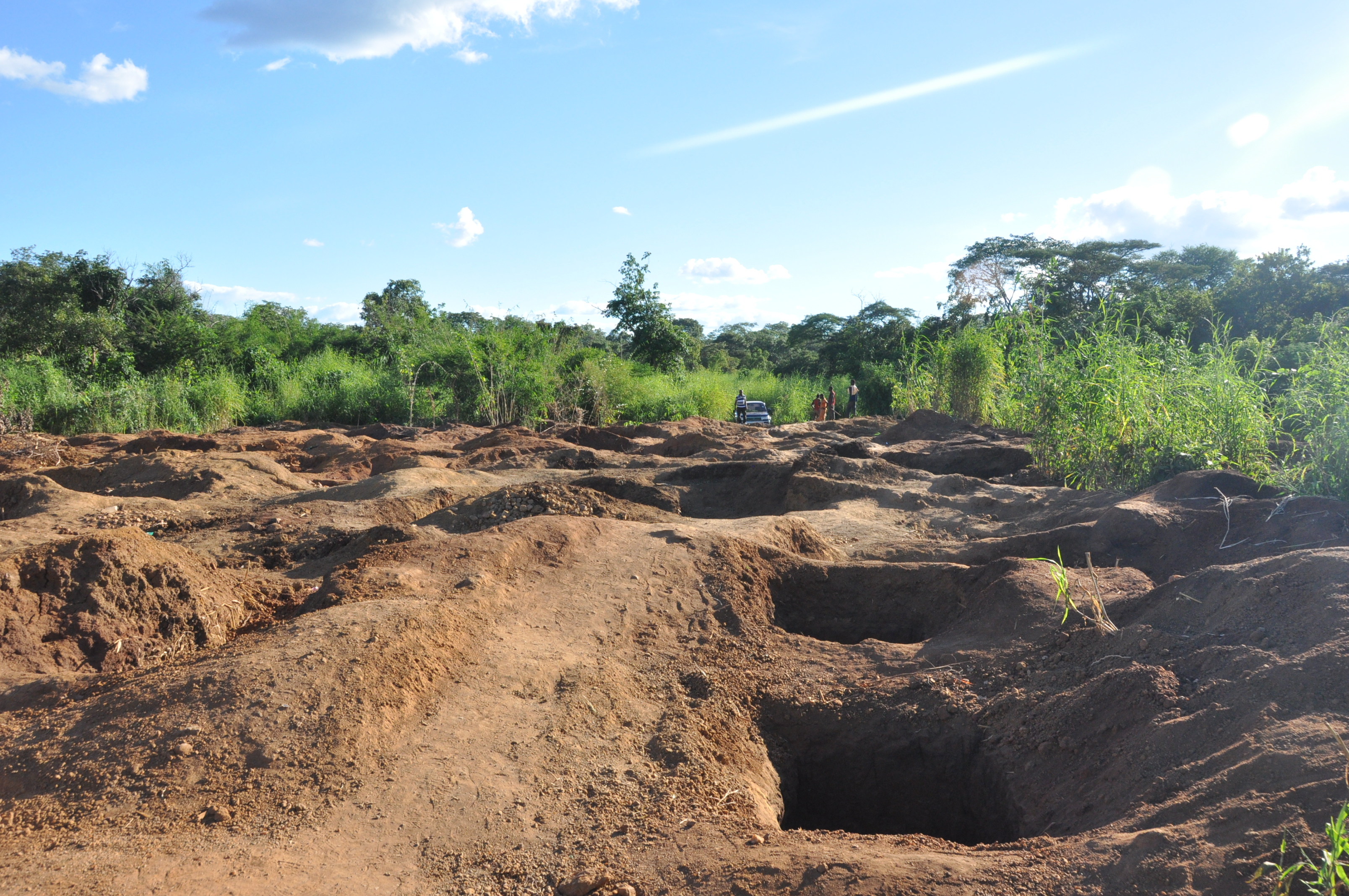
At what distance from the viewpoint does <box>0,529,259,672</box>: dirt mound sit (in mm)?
3703

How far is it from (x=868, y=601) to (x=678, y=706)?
1.71 m

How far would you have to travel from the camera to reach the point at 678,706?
3363 mm

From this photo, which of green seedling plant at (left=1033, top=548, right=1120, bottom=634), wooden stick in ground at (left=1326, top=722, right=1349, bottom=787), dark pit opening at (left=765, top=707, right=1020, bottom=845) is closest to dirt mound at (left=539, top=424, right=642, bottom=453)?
green seedling plant at (left=1033, top=548, right=1120, bottom=634)

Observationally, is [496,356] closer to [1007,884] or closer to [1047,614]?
[1047,614]

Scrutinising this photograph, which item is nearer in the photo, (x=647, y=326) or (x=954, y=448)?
(x=954, y=448)

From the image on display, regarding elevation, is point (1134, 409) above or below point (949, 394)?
below

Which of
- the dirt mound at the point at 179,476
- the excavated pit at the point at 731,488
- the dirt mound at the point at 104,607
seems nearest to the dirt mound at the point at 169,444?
the dirt mound at the point at 179,476

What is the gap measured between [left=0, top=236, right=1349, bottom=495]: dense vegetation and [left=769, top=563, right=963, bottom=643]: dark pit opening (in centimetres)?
212

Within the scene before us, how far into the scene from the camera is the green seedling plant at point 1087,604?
307 cm

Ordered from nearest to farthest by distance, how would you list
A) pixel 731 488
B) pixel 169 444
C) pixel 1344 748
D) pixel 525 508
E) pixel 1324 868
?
pixel 1324 868 < pixel 1344 748 < pixel 525 508 < pixel 731 488 < pixel 169 444

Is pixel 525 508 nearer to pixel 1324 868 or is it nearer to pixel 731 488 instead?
pixel 731 488

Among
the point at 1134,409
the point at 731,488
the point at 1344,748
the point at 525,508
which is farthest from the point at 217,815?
the point at 1134,409

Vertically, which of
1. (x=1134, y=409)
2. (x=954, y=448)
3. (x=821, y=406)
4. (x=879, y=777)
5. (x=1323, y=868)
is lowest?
(x=879, y=777)

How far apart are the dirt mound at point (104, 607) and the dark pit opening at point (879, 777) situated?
278 cm
